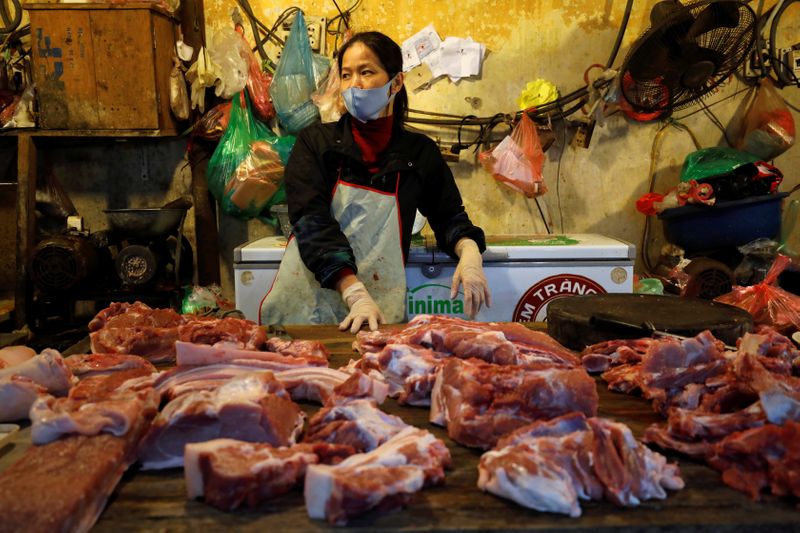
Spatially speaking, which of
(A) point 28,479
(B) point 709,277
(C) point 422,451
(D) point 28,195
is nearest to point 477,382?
(C) point 422,451

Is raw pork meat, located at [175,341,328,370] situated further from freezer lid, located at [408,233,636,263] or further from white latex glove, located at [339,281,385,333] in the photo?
freezer lid, located at [408,233,636,263]

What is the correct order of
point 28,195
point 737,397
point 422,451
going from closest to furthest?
point 422,451 → point 737,397 → point 28,195

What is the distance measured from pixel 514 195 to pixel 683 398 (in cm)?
391

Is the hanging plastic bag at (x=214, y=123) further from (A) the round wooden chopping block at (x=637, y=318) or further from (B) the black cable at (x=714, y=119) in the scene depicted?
(B) the black cable at (x=714, y=119)

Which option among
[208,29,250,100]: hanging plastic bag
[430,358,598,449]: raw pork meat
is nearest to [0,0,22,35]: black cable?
[208,29,250,100]: hanging plastic bag

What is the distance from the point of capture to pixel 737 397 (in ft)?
6.03

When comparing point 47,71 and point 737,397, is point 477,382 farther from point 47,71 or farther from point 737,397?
point 47,71

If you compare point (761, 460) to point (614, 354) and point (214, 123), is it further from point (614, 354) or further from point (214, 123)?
point (214, 123)

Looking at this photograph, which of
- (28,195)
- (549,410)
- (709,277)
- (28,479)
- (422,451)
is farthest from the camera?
(28,195)

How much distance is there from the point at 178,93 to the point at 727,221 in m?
4.53

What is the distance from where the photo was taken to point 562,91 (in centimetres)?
552

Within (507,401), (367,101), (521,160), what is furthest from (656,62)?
(507,401)

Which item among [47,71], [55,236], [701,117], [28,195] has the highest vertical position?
[47,71]

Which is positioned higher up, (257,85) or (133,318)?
(257,85)
